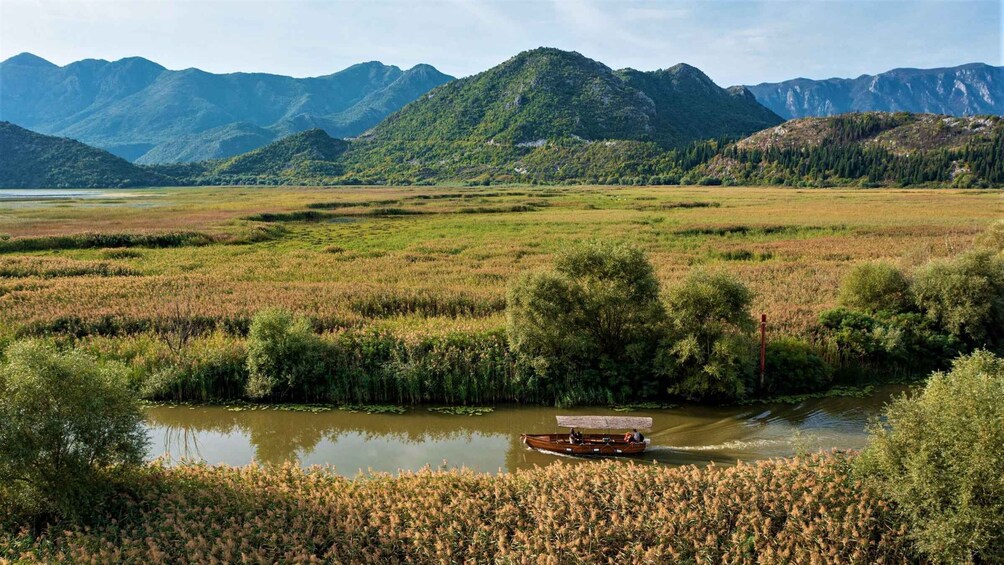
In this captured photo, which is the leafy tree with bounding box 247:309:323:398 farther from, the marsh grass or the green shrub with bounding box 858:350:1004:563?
the green shrub with bounding box 858:350:1004:563

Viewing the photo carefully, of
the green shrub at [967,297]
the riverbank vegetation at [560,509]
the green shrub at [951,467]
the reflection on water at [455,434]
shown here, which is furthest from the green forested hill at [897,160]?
the riverbank vegetation at [560,509]

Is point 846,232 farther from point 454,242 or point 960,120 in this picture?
point 960,120

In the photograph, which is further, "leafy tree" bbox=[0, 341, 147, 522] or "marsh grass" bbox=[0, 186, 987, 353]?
"marsh grass" bbox=[0, 186, 987, 353]

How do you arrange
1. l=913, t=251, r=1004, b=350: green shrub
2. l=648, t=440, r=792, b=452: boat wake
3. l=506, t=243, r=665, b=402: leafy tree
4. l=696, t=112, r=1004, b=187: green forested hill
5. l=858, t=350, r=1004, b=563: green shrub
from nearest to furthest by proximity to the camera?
l=858, t=350, r=1004, b=563: green shrub < l=648, t=440, r=792, b=452: boat wake < l=506, t=243, r=665, b=402: leafy tree < l=913, t=251, r=1004, b=350: green shrub < l=696, t=112, r=1004, b=187: green forested hill

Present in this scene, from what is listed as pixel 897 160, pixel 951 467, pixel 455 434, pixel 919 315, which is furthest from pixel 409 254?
pixel 897 160

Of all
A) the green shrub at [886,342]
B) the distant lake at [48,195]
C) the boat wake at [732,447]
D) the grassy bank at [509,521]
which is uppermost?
the distant lake at [48,195]

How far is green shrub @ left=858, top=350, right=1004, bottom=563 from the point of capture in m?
11.7

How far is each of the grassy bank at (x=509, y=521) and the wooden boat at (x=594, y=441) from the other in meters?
4.46

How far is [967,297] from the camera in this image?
2934cm

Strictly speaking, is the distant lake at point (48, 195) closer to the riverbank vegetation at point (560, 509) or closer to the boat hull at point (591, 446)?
the riverbank vegetation at point (560, 509)

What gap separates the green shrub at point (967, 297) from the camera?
2920 centimetres

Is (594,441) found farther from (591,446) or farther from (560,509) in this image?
(560,509)

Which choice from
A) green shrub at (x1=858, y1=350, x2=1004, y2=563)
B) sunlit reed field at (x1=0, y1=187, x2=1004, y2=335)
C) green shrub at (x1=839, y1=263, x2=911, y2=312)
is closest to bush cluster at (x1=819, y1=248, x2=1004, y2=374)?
green shrub at (x1=839, y1=263, x2=911, y2=312)

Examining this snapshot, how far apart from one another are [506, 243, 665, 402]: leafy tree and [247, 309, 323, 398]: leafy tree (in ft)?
30.3
